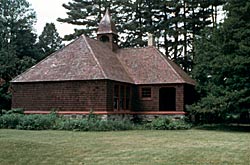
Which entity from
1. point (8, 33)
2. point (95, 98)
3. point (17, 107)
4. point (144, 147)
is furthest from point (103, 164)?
point (8, 33)

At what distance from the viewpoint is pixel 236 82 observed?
2298 cm

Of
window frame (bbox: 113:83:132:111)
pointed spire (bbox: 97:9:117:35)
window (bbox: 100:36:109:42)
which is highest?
A: pointed spire (bbox: 97:9:117:35)

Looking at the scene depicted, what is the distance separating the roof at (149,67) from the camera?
2691 centimetres

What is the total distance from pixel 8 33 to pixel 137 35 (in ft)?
46.5

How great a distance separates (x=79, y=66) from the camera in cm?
2525

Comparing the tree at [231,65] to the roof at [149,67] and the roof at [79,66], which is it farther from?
the roof at [79,66]

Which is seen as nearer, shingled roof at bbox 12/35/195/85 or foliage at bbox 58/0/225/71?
shingled roof at bbox 12/35/195/85

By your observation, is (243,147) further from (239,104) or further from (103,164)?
(239,104)

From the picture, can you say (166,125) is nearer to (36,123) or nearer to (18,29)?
(36,123)

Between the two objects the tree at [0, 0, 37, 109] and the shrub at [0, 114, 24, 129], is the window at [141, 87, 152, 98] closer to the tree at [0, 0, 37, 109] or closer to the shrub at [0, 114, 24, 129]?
the shrub at [0, 114, 24, 129]

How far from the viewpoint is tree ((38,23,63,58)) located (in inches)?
1829

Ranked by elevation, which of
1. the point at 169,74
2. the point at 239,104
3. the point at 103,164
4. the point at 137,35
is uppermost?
the point at 137,35

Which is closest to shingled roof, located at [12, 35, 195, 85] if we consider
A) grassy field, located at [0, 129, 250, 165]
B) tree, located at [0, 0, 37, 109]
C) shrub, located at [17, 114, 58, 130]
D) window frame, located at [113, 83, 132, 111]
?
window frame, located at [113, 83, 132, 111]

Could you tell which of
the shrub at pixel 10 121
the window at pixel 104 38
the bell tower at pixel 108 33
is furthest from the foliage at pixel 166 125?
the window at pixel 104 38
